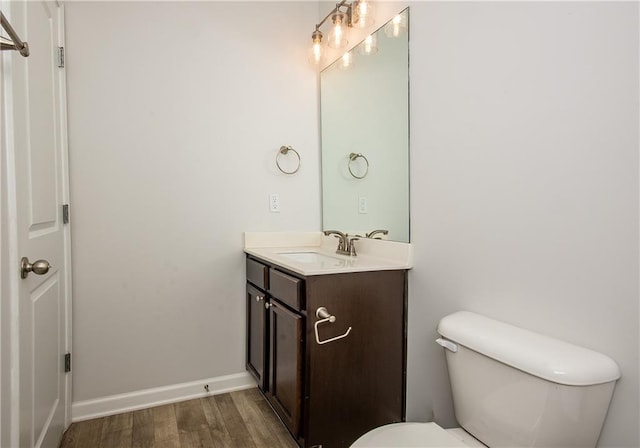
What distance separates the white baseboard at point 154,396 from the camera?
1.96m

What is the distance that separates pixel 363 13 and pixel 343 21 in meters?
0.22

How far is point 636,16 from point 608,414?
967 mm

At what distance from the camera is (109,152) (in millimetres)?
1985

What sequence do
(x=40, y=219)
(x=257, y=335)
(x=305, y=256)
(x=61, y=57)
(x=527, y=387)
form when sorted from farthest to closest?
1. (x=305, y=256)
2. (x=257, y=335)
3. (x=61, y=57)
4. (x=40, y=219)
5. (x=527, y=387)

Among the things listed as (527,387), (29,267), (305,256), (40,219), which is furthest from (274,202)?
(527,387)

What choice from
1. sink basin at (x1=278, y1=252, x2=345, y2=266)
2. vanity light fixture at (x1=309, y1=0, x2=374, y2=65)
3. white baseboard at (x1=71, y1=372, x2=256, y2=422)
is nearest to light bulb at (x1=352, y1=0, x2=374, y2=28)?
vanity light fixture at (x1=309, y1=0, x2=374, y2=65)

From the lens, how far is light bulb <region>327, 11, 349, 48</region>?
2.05 meters

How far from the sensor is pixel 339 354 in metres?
1.56

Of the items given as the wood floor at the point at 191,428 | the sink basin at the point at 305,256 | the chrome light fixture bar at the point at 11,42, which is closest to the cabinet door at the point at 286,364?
the wood floor at the point at 191,428

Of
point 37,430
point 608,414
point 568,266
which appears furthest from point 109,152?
point 608,414

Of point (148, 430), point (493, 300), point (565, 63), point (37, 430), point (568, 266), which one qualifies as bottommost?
point (148, 430)

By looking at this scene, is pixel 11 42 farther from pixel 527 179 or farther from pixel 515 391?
pixel 515 391

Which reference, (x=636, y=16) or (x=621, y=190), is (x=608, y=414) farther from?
(x=636, y=16)

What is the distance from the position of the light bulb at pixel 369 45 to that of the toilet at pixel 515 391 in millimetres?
1374
